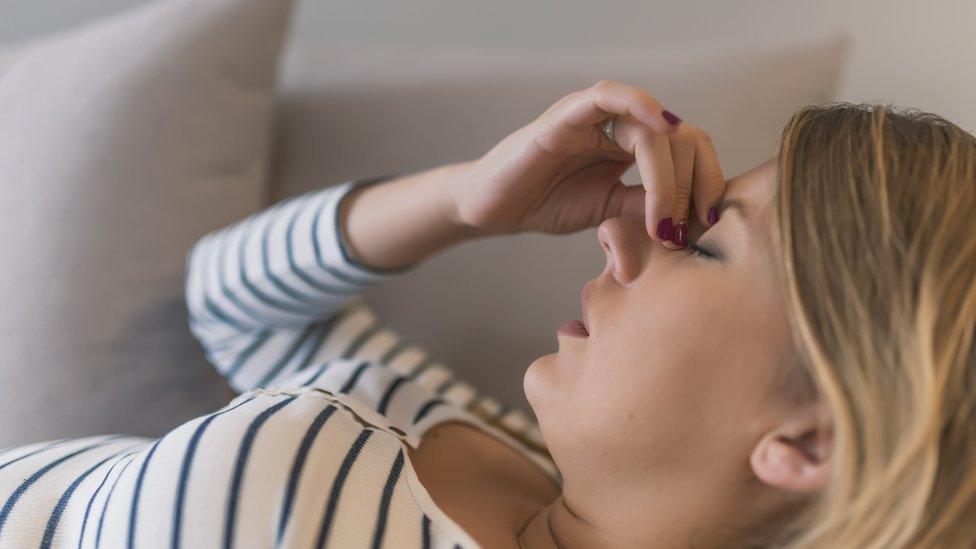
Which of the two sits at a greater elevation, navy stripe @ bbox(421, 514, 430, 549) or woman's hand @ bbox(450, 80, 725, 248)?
woman's hand @ bbox(450, 80, 725, 248)

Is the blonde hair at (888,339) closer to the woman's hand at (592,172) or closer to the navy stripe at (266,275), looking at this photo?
the woman's hand at (592,172)

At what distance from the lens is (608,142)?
2.60 feet

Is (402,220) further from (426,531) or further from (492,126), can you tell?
(426,531)

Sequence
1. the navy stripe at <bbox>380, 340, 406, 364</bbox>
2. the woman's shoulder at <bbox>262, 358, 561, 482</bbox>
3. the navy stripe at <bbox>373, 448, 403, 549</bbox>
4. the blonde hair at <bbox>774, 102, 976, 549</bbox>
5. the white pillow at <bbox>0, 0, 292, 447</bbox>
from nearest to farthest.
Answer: the blonde hair at <bbox>774, 102, 976, 549</bbox> < the navy stripe at <bbox>373, 448, 403, 549</bbox> < the woman's shoulder at <bbox>262, 358, 561, 482</bbox> < the white pillow at <bbox>0, 0, 292, 447</bbox> < the navy stripe at <bbox>380, 340, 406, 364</bbox>

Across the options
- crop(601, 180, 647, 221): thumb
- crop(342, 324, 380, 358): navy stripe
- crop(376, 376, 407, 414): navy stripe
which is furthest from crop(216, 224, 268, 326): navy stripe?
crop(601, 180, 647, 221): thumb

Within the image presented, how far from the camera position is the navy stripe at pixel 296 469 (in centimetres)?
63

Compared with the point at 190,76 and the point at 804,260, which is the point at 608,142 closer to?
the point at 804,260

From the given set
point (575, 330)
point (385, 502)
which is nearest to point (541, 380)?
point (575, 330)

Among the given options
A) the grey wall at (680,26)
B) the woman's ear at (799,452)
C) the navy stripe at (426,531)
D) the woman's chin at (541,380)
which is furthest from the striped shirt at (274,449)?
the grey wall at (680,26)

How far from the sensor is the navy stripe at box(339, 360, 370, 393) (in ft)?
2.79

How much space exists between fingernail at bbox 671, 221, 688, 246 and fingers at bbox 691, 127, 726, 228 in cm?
1

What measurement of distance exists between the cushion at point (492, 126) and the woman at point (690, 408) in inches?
8.5

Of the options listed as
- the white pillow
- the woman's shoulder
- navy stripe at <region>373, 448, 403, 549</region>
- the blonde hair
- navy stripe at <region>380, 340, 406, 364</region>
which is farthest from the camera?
navy stripe at <region>380, 340, 406, 364</region>

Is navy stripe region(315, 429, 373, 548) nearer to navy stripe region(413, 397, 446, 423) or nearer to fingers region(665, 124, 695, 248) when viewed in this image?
navy stripe region(413, 397, 446, 423)
